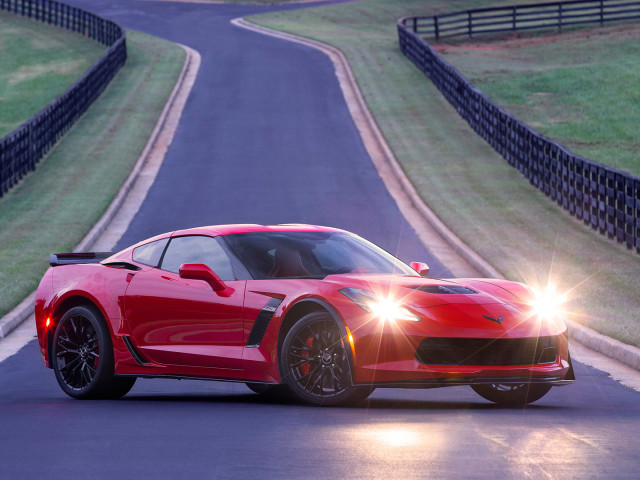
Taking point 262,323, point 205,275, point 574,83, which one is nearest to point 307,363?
point 262,323

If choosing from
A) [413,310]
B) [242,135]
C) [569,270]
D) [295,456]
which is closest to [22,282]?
[569,270]

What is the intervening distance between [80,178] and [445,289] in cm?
2641

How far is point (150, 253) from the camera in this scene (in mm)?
10859

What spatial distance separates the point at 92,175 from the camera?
35.0 metres

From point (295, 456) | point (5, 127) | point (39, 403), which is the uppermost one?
point (295, 456)

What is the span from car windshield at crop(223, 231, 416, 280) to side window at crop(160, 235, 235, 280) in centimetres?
13

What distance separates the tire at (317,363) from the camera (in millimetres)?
9234

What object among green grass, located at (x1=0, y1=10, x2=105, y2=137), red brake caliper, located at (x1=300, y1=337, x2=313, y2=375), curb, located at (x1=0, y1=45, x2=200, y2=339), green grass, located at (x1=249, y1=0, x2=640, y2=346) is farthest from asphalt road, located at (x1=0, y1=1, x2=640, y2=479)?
green grass, located at (x1=0, y1=10, x2=105, y2=137)

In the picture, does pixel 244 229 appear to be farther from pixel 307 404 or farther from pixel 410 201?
pixel 410 201

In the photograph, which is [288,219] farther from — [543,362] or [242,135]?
[543,362]

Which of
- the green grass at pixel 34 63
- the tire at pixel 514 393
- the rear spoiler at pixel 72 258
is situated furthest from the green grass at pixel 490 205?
the green grass at pixel 34 63

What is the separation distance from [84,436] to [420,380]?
2.46 m

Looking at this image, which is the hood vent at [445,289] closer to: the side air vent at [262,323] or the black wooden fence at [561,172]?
the side air vent at [262,323]

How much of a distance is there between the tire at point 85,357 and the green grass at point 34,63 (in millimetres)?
37130
